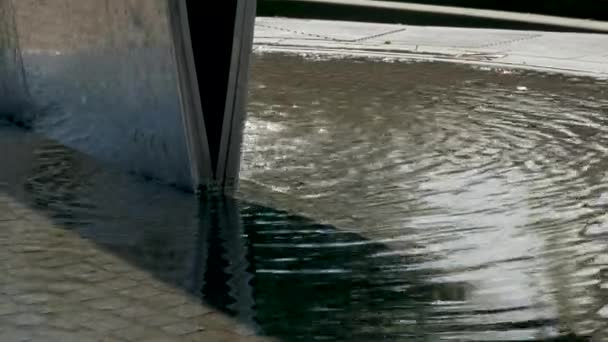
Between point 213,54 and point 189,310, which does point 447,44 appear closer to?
point 213,54

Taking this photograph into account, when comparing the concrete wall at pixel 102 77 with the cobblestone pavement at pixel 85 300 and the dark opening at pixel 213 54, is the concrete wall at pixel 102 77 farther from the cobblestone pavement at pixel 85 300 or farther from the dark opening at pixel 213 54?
the cobblestone pavement at pixel 85 300

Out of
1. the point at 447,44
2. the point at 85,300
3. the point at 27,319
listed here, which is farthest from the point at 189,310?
the point at 447,44

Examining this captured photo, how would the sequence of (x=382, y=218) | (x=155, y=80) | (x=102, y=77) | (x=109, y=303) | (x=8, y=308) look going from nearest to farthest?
(x=8, y=308) < (x=109, y=303) < (x=382, y=218) < (x=155, y=80) < (x=102, y=77)

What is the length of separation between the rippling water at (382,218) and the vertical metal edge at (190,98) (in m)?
0.27

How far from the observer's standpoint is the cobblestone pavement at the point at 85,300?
4703 millimetres

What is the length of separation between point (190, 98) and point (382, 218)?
1.43 m

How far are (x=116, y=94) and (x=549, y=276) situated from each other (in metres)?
3.33

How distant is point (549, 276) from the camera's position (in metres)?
5.47

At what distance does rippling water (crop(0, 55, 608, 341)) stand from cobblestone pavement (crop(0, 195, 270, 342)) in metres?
0.14

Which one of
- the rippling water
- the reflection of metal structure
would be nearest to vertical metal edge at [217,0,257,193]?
the reflection of metal structure

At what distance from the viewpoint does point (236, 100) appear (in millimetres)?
7172

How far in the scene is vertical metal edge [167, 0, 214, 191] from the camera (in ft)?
22.4

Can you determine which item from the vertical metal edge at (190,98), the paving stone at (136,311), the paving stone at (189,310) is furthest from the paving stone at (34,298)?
the vertical metal edge at (190,98)

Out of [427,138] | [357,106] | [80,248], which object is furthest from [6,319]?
[357,106]
